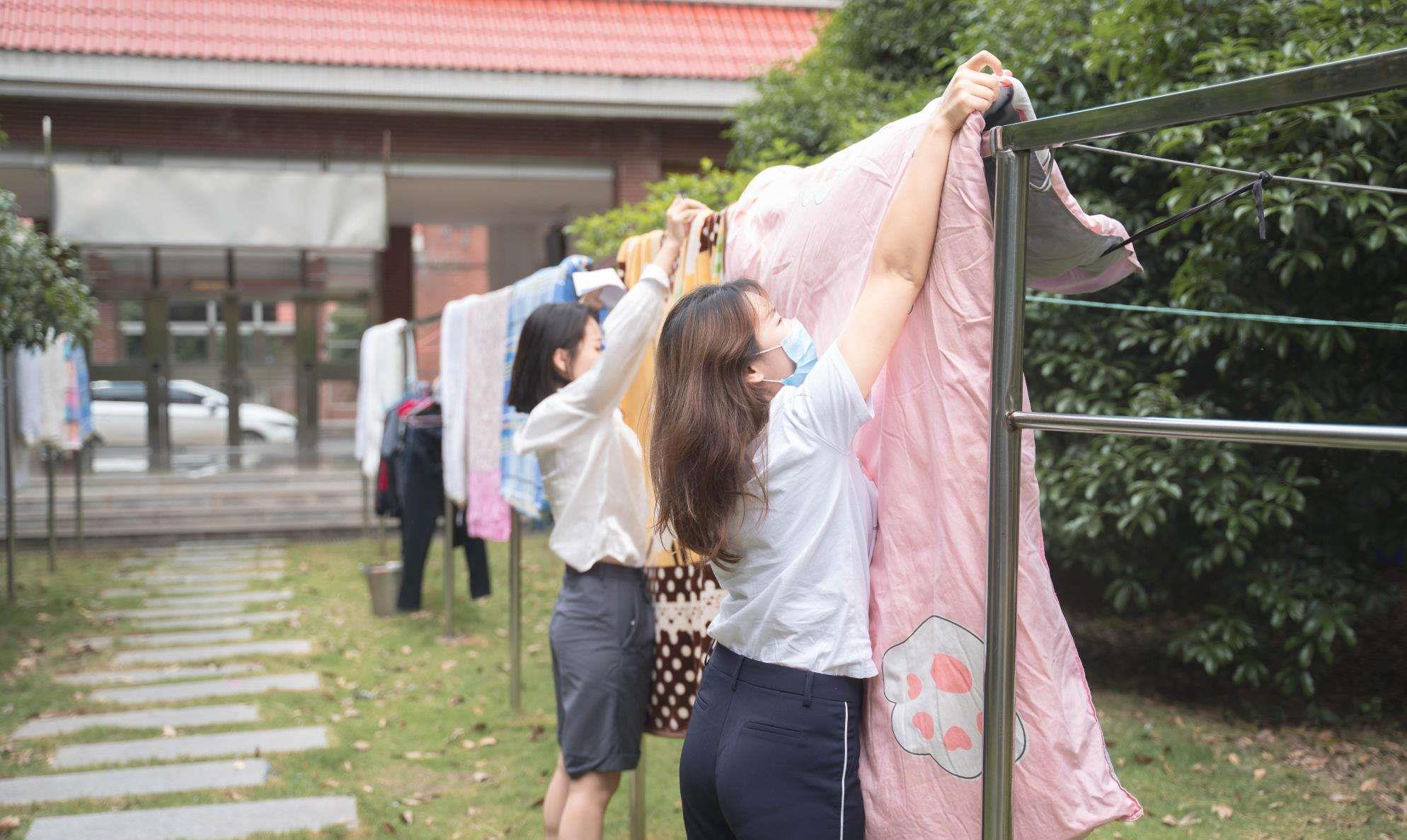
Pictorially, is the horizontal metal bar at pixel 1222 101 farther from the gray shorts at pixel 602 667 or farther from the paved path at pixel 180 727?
the paved path at pixel 180 727

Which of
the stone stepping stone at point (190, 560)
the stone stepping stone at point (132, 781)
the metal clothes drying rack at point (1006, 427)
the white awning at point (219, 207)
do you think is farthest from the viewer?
the white awning at point (219, 207)

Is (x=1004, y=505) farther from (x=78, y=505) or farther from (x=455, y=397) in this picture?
(x=78, y=505)

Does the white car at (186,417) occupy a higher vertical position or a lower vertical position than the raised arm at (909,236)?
lower

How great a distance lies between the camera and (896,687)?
182 centimetres

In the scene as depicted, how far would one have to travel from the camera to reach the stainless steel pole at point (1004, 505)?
1.68 metres

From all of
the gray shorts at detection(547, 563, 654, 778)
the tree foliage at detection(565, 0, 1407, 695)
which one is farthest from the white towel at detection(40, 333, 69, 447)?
the gray shorts at detection(547, 563, 654, 778)

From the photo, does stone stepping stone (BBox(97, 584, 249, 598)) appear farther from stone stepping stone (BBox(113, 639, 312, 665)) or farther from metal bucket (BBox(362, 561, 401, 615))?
stone stepping stone (BBox(113, 639, 312, 665))

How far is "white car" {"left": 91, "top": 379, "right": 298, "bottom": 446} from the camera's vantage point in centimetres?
1470

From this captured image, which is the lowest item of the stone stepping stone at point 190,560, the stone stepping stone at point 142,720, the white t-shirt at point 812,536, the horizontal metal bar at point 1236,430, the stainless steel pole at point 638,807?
the stone stepping stone at point 190,560

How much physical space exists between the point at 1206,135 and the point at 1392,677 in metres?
2.86

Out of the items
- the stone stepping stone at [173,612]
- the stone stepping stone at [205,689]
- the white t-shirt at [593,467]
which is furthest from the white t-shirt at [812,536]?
the stone stepping stone at [173,612]

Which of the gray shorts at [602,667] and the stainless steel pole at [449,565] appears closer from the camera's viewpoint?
the gray shorts at [602,667]

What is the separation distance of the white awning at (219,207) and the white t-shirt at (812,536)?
11.7 metres

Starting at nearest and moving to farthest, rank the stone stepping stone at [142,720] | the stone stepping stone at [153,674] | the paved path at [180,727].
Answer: the paved path at [180,727]
the stone stepping stone at [142,720]
the stone stepping stone at [153,674]
